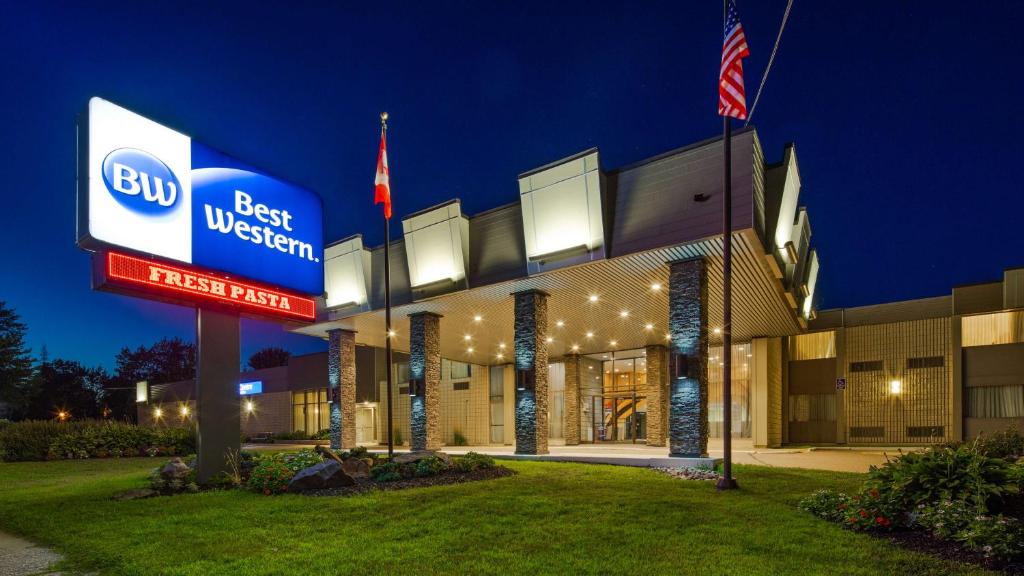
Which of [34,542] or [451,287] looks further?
[451,287]

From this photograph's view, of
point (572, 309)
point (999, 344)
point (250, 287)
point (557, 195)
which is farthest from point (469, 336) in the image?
point (999, 344)

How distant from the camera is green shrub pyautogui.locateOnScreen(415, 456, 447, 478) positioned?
45.4ft

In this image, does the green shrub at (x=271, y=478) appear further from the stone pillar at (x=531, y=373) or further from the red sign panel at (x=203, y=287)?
the stone pillar at (x=531, y=373)

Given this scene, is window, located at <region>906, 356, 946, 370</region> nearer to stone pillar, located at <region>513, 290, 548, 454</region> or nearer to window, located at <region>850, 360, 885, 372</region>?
window, located at <region>850, 360, 885, 372</region>

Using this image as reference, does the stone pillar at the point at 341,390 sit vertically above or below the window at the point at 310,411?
above

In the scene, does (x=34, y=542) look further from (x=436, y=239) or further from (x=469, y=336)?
(x=469, y=336)

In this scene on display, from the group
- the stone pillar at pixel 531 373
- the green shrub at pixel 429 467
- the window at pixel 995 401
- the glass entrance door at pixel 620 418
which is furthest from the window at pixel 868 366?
the green shrub at pixel 429 467

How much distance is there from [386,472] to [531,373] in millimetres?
8564

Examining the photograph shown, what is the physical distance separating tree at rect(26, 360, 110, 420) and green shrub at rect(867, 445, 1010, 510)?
92419 millimetres

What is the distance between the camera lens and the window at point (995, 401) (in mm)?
24172

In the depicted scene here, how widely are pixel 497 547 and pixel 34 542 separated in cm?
676

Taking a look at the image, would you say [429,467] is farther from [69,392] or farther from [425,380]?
[69,392]

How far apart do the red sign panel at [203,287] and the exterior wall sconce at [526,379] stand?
829 cm

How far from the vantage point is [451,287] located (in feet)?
70.5
